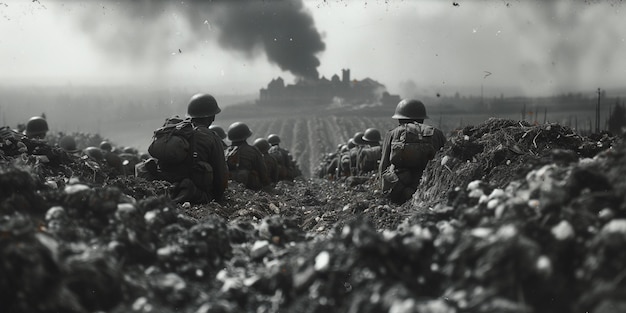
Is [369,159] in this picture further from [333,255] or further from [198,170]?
[333,255]

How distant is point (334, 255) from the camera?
2.59 metres

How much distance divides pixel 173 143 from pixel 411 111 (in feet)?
15.7

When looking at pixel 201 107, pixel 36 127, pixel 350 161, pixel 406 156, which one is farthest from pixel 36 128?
pixel 350 161

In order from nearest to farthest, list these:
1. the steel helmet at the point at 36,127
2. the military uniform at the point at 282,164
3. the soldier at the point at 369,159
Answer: the steel helmet at the point at 36,127
the soldier at the point at 369,159
the military uniform at the point at 282,164

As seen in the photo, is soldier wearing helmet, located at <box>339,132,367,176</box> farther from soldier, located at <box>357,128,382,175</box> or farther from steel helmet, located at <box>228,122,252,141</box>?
steel helmet, located at <box>228,122,252,141</box>

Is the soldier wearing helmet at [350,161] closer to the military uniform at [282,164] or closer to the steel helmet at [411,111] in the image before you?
the military uniform at [282,164]

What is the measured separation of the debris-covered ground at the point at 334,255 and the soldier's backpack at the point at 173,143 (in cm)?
338

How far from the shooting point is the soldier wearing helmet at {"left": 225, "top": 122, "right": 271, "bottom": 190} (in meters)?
12.4

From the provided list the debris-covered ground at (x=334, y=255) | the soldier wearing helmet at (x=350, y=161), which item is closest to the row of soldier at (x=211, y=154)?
Result: the debris-covered ground at (x=334, y=255)

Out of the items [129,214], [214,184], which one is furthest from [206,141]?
[129,214]

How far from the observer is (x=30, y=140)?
809cm

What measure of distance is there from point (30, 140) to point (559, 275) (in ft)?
27.1

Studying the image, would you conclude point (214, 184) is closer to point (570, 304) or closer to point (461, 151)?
point (461, 151)

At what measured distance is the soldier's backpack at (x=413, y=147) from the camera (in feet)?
27.7
